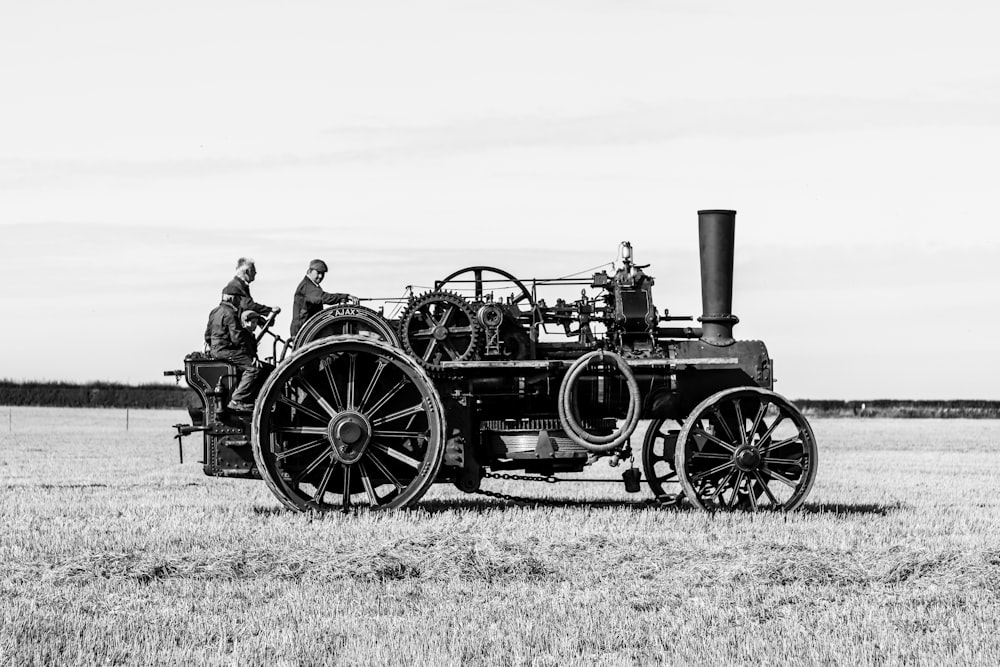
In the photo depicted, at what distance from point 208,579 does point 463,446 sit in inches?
143

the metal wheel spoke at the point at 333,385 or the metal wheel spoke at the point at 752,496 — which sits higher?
the metal wheel spoke at the point at 333,385

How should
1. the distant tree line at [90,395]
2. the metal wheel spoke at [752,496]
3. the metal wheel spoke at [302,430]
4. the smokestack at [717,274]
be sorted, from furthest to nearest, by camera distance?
the distant tree line at [90,395]
the smokestack at [717,274]
the metal wheel spoke at [752,496]
the metal wheel spoke at [302,430]

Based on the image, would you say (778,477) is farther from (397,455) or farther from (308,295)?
(308,295)

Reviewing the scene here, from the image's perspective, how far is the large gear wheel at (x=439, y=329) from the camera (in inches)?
520

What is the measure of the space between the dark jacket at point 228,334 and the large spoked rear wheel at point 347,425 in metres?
0.66

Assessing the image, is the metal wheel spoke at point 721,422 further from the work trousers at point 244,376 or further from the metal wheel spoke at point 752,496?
the work trousers at point 244,376

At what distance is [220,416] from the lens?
13.4m

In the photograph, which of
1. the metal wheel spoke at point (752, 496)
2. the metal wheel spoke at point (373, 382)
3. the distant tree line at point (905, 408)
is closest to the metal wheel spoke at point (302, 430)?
the metal wheel spoke at point (373, 382)

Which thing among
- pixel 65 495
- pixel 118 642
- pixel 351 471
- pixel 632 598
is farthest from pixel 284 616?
pixel 65 495

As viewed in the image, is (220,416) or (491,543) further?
(220,416)

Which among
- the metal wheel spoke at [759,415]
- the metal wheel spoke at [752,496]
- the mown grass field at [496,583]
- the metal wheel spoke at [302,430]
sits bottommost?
the mown grass field at [496,583]

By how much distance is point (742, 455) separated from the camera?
1324 centimetres

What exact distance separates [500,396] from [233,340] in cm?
258

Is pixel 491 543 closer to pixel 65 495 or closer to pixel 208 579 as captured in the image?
pixel 208 579
